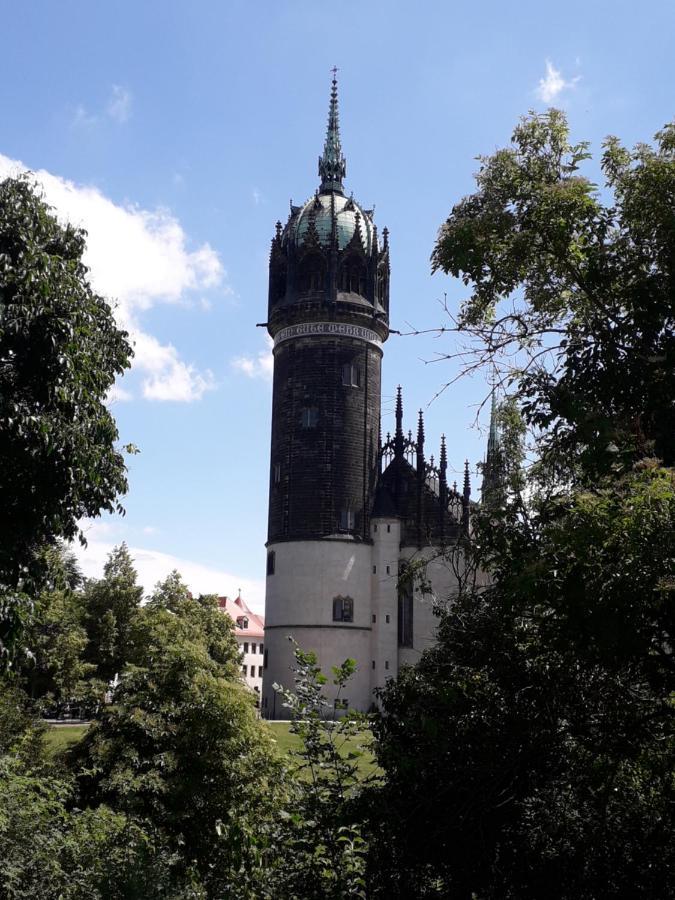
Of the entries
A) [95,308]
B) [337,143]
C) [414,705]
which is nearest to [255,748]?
[414,705]

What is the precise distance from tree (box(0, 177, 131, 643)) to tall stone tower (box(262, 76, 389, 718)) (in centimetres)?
4028

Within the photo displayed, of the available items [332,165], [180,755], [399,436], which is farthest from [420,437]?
[180,755]

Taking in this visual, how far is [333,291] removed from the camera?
59.0m

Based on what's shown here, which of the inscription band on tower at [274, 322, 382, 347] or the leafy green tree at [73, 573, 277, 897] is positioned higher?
the inscription band on tower at [274, 322, 382, 347]

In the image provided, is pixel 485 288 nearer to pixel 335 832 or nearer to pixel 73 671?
pixel 335 832

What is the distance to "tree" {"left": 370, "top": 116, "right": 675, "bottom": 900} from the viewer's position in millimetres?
9758

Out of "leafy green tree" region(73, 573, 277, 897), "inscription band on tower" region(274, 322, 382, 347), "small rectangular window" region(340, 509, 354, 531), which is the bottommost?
"leafy green tree" region(73, 573, 277, 897)

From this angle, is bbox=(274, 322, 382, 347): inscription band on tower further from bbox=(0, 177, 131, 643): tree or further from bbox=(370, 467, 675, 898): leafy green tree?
bbox=(370, 467, 675, 898): leafy green tree

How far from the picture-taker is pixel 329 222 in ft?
204

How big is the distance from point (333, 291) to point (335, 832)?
5185cm

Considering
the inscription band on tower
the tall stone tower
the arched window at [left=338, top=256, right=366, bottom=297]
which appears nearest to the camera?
the tall stone tower

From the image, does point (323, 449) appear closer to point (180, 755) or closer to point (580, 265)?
point (180, 755)

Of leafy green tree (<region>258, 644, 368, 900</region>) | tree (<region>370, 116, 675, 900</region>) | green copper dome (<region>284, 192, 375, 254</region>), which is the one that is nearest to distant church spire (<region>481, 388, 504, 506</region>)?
tree (<region>370, 116, 675, 900</region>)

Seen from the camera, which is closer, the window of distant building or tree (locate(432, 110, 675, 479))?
tree (locate(432, 110, 675, 479))
